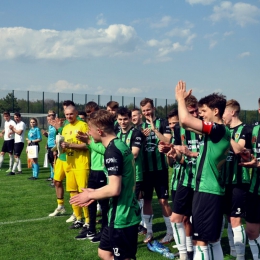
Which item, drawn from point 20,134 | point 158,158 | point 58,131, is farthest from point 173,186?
point 20,134

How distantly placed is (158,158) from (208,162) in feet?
9.23

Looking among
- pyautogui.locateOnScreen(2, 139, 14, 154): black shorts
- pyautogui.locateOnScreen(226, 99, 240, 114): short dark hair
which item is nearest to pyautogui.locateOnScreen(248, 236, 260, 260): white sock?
pyautogui.locateOnScreen(226, 99, 240, 114): short dark hair

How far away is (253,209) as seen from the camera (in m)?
5.24

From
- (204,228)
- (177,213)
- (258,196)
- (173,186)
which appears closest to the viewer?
(204,228)

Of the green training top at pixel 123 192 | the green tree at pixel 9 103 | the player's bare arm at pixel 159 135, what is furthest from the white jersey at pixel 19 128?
the green tree at pixel 9 103

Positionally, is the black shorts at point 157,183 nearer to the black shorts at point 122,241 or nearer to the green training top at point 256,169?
the green training top at point 256,169

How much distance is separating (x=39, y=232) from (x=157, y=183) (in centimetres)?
234

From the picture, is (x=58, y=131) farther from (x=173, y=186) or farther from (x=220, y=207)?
(x=220, y=207)

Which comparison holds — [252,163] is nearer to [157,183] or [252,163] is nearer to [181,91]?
[181,91]

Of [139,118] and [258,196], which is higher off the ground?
[139,118]

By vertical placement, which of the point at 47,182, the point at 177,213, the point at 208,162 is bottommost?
the point at 47,182

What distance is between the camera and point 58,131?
26.3 feet

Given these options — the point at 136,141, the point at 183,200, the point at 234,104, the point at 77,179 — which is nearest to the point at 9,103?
the point at 77,179

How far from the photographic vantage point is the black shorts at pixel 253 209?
521 centimetres
